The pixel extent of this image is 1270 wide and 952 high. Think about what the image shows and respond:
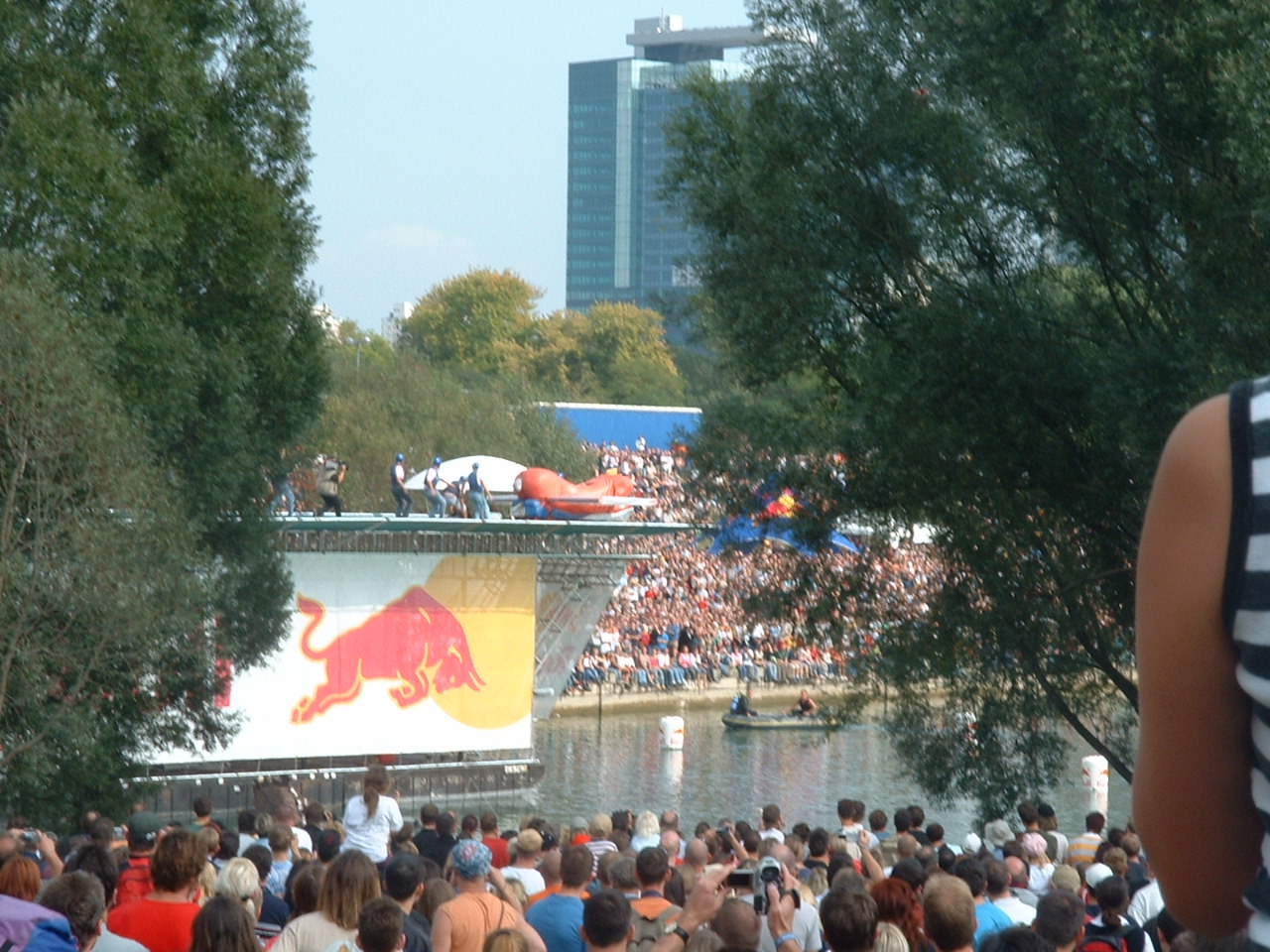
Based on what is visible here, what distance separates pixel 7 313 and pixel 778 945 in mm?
12127

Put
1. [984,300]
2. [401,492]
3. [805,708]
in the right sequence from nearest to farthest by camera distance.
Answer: [984,300], [401,492], [805,708]

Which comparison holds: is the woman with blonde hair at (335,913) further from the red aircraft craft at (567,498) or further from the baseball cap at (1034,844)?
the red aircraft craft at (567,498)

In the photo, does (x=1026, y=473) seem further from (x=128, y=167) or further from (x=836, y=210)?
(x=128, y=167)

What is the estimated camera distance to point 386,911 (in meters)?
4.87

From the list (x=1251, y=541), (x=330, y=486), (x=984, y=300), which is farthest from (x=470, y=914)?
(x=330, y=486)

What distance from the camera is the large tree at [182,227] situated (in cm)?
1764

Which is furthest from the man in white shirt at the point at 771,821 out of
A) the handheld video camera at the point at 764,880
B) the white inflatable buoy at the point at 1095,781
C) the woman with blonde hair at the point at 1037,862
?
the white inflatable buoy at the point at 1095,781

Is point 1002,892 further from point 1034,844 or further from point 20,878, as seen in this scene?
point 20,878

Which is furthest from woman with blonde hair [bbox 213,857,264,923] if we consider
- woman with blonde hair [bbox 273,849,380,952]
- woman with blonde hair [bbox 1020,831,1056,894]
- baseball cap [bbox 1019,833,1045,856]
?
baseball cap [bbox 1019,833,1045,856]

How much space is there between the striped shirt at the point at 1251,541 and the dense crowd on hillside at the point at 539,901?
250cm

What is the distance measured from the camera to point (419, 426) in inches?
2051

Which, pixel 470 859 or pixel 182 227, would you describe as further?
pixel 182 227

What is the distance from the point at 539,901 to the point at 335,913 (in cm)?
143

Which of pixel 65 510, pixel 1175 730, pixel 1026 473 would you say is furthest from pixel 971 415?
pixel 1175 730
